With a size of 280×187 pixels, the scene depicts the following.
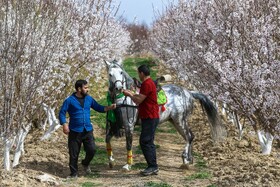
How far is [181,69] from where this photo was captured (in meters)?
12.2

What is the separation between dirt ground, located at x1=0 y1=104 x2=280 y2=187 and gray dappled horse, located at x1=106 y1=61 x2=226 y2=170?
0.40 meters

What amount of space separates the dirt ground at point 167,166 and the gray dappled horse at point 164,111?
1.31 ft

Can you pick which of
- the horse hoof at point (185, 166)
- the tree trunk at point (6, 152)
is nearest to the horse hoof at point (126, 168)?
the horse hoof at point (185, 166)

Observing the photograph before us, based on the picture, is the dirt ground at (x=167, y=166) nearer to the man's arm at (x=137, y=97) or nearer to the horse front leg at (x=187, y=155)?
the horse front leg at (x=187, y=155)

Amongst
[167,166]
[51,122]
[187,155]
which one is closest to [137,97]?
[187,155]

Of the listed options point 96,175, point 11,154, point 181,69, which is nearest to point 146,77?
point 96,175

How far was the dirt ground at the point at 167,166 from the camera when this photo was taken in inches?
269

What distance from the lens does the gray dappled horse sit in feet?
25.4

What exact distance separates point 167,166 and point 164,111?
3.35 ft

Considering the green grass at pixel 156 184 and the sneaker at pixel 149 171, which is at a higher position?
the sneaker at pixel 149 171

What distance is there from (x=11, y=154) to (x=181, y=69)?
5251 mm

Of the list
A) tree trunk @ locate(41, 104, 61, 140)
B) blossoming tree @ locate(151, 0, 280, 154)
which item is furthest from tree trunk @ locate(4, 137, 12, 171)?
blossoming tree @ locate(151, 0, 280, 154)

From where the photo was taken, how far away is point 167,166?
8414 mm

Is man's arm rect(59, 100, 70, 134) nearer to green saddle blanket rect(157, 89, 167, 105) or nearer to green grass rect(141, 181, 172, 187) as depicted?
green grass rect(141, 181, 172, 187)
